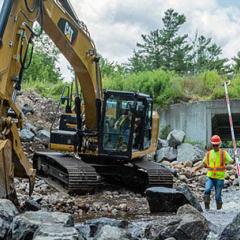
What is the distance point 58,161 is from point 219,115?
461 inches

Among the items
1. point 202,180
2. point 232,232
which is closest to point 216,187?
point 232,232

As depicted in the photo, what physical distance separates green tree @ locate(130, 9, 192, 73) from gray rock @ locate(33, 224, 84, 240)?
40942mm

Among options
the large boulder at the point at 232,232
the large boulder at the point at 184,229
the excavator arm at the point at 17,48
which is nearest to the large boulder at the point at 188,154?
the excavator arm at the point at 17,48

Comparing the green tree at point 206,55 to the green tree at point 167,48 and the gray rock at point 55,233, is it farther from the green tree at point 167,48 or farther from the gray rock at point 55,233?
the gray rock at point 55,233

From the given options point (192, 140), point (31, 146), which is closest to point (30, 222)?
point (31, 146)

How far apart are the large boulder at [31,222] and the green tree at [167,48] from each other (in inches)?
1582

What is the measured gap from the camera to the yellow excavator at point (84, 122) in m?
8.69

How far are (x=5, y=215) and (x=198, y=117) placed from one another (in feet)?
50.8

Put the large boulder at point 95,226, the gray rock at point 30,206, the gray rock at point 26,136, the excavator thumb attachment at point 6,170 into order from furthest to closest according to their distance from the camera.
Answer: the gray rock at point 26,136
the gray rock at point 30,206
the excavator thumb attachment at point 6,170
the large boulder at point 95,226

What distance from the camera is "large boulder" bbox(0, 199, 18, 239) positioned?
20.8 ft

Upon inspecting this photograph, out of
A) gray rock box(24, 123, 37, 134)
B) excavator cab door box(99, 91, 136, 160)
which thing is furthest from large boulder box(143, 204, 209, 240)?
gray rock box(24, 123, 37, 134)

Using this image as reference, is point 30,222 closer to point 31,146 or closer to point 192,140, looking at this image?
point 31,146

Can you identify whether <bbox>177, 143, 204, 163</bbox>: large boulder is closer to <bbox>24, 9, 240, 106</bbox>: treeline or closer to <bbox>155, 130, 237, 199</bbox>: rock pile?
<bbox>155, 130, 237, 199</bbox>: rock pile

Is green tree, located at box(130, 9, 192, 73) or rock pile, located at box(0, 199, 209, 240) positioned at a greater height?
green tree, located at box(130, 9, 192, 73)
